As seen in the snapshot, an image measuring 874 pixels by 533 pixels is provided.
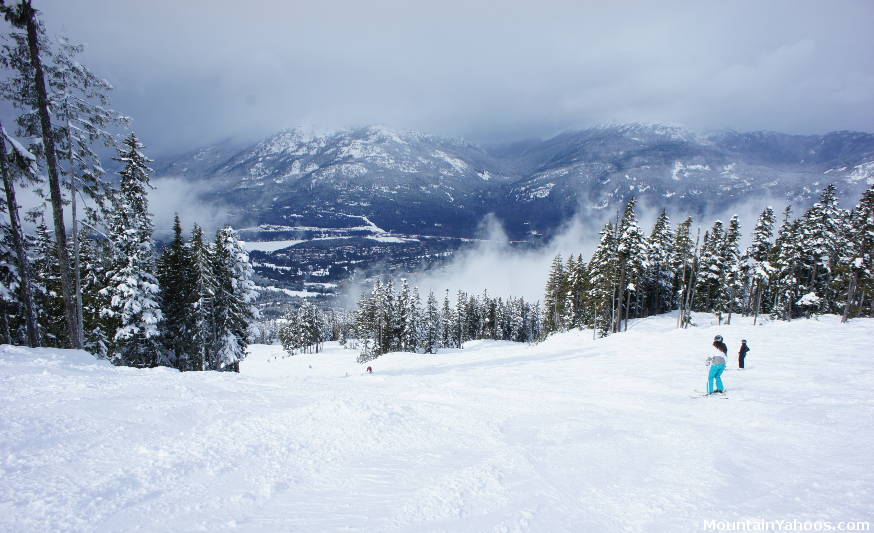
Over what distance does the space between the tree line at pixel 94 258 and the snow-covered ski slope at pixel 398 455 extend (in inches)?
294

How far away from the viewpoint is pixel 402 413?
376 inches

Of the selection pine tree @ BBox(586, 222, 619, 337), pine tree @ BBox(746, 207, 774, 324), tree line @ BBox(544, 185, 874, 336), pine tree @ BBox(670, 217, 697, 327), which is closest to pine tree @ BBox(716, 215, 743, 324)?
tree line @ BBox(544, 185, 874, 336)

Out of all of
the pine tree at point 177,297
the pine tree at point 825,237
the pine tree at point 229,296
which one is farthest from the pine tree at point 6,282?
the pine tree at point 825,237

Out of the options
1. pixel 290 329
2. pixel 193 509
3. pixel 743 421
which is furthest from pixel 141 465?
pixel 290 329

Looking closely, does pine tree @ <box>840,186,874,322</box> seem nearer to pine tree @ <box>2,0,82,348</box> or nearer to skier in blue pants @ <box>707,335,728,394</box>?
skier in blue pants @ <box>707,335,728,394</box>

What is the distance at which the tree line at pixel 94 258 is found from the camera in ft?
48.3

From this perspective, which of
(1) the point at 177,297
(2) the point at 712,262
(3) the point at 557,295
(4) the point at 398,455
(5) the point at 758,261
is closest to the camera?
(4) the point at 398,455

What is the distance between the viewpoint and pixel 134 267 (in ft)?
79.4

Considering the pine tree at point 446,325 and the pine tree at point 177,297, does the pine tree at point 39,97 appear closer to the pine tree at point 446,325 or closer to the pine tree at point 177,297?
the pine tree at point 177,297

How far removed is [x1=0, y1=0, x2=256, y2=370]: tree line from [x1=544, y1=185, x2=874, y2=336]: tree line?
1531 inches

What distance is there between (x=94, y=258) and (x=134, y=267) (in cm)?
223

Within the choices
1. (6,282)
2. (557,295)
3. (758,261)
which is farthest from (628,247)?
(6,282)

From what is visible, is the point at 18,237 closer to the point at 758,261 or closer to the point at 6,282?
the point at 6,282

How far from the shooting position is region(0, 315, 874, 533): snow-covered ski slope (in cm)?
502
